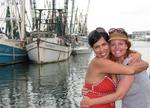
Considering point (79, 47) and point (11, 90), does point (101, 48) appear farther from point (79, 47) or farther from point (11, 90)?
point (79, 47)

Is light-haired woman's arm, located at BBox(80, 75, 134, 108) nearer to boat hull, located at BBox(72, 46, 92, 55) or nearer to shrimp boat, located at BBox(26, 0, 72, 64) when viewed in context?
shrimp boat, located at BBox(26, 0, 72, 64)

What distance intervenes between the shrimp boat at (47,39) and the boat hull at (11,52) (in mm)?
924

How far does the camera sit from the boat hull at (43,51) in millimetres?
44331

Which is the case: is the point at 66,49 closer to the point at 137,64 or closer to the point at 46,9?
the point at 46,9

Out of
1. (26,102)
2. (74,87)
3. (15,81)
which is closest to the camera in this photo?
(26,102)

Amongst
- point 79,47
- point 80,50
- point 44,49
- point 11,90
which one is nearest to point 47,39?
point 44,49

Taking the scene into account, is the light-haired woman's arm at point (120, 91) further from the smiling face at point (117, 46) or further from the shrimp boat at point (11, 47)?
the shrimp boat at point (11, 47)

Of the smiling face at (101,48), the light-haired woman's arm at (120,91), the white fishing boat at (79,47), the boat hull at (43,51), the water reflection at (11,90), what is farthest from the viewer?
the white fishing boat at (79,47)

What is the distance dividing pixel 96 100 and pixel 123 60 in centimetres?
54

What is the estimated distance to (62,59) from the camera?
51.6 metres

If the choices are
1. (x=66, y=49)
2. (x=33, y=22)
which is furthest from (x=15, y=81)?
(x=33, y=22)

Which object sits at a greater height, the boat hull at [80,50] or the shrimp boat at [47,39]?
the shrimp boat at [47,39]

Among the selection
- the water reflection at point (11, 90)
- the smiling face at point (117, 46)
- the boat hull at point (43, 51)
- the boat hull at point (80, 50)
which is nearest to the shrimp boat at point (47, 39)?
the boat hull at point (43, 51)

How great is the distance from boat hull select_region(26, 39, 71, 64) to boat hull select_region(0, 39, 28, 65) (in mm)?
928
